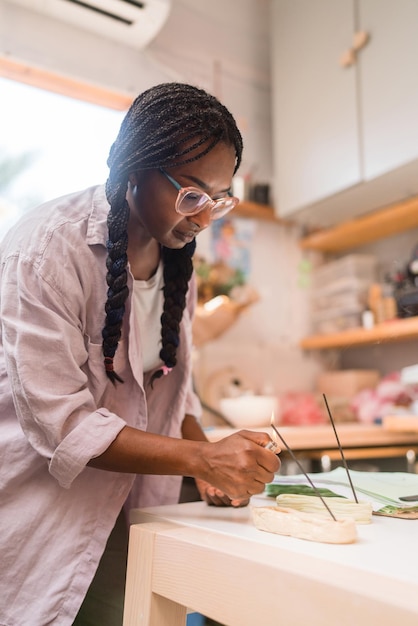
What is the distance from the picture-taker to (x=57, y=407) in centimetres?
78

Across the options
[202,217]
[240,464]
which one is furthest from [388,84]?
[240,464]

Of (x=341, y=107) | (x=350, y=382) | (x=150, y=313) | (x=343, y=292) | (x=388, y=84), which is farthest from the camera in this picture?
(x=343, y=292)

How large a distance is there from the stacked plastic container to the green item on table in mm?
1557

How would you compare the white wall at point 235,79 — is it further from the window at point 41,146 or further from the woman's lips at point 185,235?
the woman's lips at point 185,235

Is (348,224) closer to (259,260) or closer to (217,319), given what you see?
(259,260)

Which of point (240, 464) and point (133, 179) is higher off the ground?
point (133, 179)

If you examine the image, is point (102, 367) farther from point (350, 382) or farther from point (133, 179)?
point (350, 382)

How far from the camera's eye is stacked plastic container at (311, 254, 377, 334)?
2377 mm

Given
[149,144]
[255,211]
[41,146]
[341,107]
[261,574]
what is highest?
[341,107]

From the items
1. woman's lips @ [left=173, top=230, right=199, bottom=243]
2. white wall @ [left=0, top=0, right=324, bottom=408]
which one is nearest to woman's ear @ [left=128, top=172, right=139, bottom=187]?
woman's lips @ [left=173, top=230, right=199, bottom=243]

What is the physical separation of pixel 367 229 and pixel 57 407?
1890 millimetres

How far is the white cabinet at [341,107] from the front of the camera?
1991 millimetres

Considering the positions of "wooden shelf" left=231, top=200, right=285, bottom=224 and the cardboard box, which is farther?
"wooden shelf" left=231, top=200, right=285, bottom=224

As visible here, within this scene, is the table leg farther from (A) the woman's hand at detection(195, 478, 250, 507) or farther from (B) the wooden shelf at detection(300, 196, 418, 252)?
(B) the wooden shelf at detection(300, 196, 418, 252)
